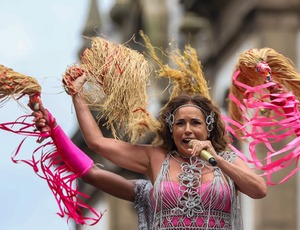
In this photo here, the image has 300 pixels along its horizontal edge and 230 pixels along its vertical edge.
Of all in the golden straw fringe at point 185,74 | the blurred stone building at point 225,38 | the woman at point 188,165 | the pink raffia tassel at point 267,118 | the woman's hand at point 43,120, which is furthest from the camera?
the blurred stone building at point 225,38

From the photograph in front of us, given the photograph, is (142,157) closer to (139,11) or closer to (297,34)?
(297,34)

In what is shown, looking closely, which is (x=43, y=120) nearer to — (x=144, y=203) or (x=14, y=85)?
(x=14, y=85)

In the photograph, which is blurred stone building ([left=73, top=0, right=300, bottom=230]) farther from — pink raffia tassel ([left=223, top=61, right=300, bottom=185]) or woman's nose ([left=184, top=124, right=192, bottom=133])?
woman's nose ([left=184, top=124, right=192, bottom=133])

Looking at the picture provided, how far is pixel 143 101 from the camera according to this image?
1156cm

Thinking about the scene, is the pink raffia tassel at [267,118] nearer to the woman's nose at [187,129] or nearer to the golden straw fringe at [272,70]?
the golden straw fringe at [272,70]

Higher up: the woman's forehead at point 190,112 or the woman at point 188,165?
the woman's forehead at point 190,112

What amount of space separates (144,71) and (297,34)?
11809 mm

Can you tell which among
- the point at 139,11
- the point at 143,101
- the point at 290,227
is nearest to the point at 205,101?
the point at 143,101

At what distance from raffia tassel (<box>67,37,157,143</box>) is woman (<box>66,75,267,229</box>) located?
0.34 feet

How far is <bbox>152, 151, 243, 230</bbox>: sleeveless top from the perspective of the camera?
36.0 feet

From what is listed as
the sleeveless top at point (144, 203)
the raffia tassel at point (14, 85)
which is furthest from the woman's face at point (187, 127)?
the raffia tassel at point (14, 85)

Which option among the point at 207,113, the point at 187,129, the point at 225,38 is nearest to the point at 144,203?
the point at 187,129

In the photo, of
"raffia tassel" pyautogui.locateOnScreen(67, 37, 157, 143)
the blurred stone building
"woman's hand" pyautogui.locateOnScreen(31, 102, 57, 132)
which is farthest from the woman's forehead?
the blurred stone building

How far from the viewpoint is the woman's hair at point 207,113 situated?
11.3m
